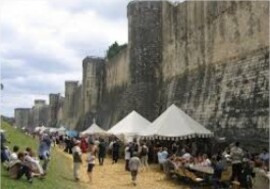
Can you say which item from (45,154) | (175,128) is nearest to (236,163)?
(45,154)

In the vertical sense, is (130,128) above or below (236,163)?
above

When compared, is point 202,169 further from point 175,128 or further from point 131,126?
point 131,126

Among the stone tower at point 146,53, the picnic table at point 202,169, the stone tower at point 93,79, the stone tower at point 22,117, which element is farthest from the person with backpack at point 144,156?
the stone tower at point 22,117

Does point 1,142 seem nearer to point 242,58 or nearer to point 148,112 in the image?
point 242,58

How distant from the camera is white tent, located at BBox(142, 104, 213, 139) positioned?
19.1 meters

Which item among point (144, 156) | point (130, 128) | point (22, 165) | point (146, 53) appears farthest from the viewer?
point (146, 53)

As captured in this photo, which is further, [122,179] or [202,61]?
[202,61]

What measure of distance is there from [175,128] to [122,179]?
99.0 inches

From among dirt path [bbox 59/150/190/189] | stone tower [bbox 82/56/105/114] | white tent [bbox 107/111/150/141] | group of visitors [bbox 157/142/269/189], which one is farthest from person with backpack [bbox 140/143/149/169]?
stone tower [bbox 82/56/105/114]

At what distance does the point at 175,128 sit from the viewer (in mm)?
19312

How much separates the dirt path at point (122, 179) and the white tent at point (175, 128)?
49.6 inches

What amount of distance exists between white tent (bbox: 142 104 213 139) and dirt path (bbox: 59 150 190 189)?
1260mm

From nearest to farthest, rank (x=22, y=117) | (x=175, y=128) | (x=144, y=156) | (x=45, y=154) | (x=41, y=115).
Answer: (x=45, y=154)
(x=175, y=128)
(x=144, y=156)
(x=41, y=115)
(x=22, y=117)

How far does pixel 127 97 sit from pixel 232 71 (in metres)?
11.1
